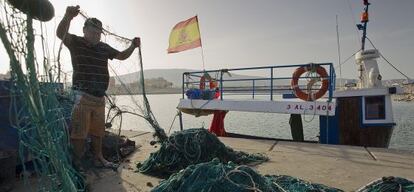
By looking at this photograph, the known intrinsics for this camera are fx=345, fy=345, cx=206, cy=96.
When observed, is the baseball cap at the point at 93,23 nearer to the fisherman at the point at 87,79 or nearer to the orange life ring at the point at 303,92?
the fisherman at the point at 87,79

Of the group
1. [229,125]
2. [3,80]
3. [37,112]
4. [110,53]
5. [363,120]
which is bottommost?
[229,125]

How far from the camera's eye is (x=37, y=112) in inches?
91.8

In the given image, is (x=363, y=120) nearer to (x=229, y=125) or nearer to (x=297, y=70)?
(x=297, y=70)

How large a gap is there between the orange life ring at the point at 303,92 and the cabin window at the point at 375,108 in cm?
143

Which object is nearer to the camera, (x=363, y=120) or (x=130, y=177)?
(x=130, y=177)

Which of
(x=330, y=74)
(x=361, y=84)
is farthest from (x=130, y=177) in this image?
(x=361, y=84)

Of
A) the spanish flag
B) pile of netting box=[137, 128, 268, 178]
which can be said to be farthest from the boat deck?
the spanish flag

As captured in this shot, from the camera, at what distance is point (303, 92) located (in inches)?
383

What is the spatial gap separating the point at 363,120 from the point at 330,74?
1.83 meters

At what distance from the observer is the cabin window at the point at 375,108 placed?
9.59m

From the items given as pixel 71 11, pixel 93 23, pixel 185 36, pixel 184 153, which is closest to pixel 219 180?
pixel 184 153

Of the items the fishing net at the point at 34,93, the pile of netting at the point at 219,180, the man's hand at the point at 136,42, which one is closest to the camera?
the fishing net at the point at 34,93

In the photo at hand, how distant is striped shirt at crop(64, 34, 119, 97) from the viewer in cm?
462

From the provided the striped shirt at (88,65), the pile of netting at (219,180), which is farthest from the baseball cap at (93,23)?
the pile of netting at (219,180)
